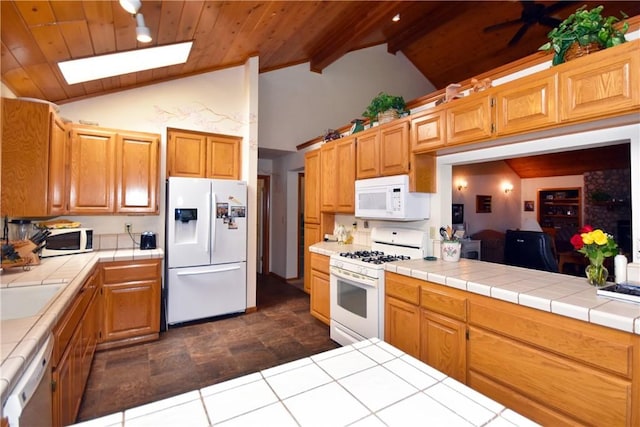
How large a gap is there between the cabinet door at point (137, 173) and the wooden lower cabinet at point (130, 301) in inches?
25.3

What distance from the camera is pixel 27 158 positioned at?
2209 mm

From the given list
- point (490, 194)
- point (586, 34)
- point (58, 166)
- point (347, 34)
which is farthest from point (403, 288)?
point (490, 194)

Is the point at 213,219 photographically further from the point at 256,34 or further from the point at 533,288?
the point at 533,288

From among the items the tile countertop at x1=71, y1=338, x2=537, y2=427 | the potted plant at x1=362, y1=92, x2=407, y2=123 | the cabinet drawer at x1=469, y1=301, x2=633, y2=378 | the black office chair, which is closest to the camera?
the tile countertop at x1=71, y1=338, x2=537, y2=427

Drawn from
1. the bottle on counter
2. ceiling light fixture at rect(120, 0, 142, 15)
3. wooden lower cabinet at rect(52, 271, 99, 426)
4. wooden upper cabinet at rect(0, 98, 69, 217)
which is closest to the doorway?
wooden lower cabinet at rect(52, 271, 99, 426)

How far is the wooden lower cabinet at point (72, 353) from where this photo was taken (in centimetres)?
140

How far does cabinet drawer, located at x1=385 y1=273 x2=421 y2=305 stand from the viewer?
89.2 inches

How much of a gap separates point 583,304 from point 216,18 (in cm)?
313

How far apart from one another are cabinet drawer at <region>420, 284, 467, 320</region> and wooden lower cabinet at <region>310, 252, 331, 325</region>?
53.0 inches

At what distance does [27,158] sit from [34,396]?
1.89 m

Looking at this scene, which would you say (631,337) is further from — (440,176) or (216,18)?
(216,18)

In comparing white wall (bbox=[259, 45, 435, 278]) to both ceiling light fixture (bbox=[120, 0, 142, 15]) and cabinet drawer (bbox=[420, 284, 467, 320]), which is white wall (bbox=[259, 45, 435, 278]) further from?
cabinet drawer (bbox=[420, 284, 467, 320])

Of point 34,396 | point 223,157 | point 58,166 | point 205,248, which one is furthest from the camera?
point 223,157

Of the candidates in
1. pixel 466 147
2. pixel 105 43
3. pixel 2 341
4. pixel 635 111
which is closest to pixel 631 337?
pixel 635 111
